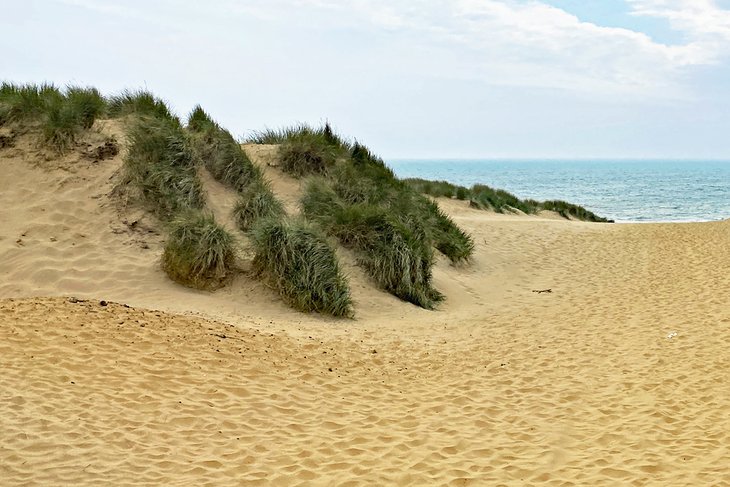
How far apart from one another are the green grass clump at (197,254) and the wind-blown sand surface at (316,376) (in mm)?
283

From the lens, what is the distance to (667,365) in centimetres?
908

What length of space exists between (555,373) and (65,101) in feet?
37.0

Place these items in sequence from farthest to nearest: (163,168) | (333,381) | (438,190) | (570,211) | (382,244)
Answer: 1. (570,211)
2. (438,190)
3. (163,168)
4. (382,244)
5. (333,381)

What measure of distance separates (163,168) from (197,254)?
2.78 meters

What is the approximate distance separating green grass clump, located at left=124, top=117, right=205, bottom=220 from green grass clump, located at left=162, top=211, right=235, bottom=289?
4.00 feet

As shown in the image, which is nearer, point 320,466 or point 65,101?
point 320,466

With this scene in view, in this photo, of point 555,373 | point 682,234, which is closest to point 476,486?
point 555,373

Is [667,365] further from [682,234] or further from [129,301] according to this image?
[682,234]

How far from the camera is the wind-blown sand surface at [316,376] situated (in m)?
5.67

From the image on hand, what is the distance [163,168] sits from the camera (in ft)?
43.1

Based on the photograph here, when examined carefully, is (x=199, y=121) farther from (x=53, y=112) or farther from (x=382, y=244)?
(x=382, y=244)

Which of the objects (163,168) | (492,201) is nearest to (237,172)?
(163,168)

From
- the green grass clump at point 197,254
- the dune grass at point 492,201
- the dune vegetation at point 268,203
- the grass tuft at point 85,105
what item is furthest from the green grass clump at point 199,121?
the dune grass at point 492,201

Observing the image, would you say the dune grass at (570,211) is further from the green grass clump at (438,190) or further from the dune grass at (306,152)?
the dune grass at (306,152)
